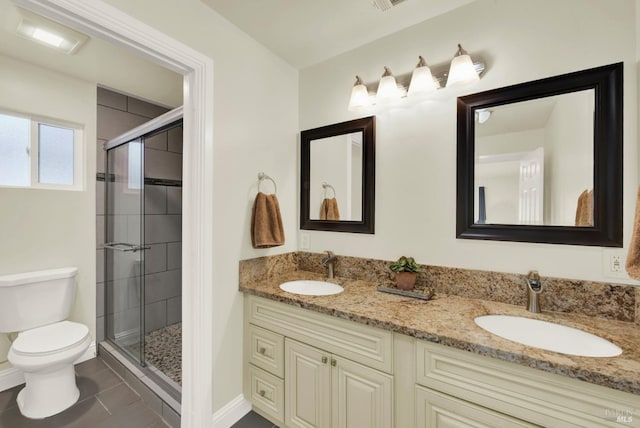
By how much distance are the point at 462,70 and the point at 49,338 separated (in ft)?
9.66

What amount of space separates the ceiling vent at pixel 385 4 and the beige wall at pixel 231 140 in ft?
2.55

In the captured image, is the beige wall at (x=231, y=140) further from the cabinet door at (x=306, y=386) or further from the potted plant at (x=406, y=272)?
the potted plant at (x=406, y=272)

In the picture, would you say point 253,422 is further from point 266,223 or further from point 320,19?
point 320,19

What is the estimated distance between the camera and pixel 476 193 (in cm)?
144

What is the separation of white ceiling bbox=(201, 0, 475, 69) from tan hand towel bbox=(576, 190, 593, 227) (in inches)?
44.1

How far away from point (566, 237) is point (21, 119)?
3.54 meters

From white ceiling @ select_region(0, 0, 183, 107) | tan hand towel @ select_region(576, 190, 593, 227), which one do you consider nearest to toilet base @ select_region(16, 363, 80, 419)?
white ceiling @ select_region(0, 0, 183, 107)

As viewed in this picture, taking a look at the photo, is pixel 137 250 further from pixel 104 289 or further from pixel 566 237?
pixel 566 237

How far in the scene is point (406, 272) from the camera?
1535 mm

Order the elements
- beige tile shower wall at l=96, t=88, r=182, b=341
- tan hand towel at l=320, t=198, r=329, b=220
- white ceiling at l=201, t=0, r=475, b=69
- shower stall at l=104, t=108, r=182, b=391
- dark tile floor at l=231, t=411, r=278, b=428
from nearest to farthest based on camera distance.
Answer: white ceiling at l=201, t=0, r=475, b=69
dark tile floor at l=231, t=411, r=278, b=428
tan hand towel at l=320, t=198, r=329, b=220
shower stall at l=104, t=108, r=182, b=391
beige tile shower wall at l=96, t=88, r=182, b=341

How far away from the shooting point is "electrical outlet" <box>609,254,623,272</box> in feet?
3.73

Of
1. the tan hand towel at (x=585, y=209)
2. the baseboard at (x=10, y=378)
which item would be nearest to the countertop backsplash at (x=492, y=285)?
the tan hand towel at (x=585, y=209)

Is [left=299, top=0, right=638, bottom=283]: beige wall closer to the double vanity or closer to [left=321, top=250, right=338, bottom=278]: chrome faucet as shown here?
[left=321, top=250, right=338, bottom=278]: chrome faucet

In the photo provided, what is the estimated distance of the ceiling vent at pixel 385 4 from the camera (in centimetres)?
142
